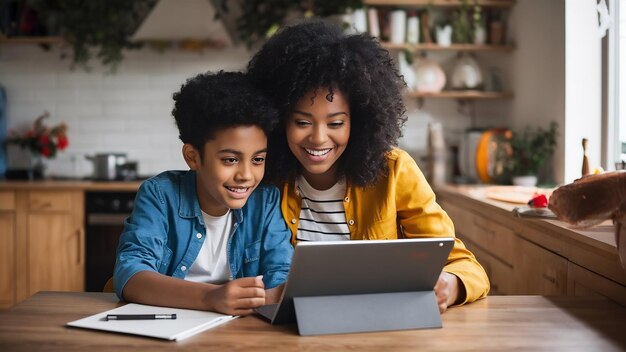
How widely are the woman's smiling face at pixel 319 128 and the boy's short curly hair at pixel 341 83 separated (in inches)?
0.9

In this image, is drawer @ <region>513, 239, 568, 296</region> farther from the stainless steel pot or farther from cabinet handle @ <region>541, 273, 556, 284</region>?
the stainless steel pot

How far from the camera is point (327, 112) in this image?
183 centimetres

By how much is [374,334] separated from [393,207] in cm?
63

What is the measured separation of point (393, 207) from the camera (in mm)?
1955

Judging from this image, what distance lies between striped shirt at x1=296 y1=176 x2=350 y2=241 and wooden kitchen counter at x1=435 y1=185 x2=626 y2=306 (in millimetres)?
686

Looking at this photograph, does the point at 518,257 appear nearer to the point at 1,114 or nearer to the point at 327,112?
the point at 327,112

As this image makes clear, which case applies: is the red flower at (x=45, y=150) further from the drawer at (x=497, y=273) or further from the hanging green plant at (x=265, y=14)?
the drawer at (x=497, y=273)

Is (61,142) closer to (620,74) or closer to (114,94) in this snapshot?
(114,94)

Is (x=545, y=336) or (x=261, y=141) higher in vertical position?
(x=261, y=141)

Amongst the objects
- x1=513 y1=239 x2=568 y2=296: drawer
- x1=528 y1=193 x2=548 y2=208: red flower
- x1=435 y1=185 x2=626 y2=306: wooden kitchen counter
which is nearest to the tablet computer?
x1=435 y1=185 x2=626 y2=306: wooden kitchen counter

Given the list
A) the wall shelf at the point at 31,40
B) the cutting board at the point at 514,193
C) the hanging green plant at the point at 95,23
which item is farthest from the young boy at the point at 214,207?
the wall shelf at the point at 31,40

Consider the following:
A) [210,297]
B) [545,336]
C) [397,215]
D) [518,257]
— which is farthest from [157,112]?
[545,336]

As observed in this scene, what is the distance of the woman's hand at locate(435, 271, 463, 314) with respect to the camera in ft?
5.08

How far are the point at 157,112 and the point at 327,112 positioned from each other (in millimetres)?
3508
